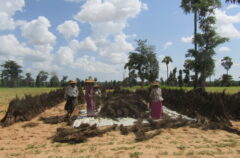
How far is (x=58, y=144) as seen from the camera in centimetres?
454

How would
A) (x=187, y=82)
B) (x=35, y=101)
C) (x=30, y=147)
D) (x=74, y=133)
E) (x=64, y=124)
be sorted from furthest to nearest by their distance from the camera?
(x=187, y=82)
(x=35, y=101)
(x=64, y=124)
(x=74, y=133)
(x=30, y=147)

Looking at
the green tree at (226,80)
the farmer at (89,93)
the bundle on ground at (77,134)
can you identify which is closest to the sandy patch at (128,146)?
the bundle on ground at (77,134)

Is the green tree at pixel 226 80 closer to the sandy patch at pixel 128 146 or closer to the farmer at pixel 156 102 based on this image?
the farmer at pixel 156 102

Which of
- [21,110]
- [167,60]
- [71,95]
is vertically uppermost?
[167,60]

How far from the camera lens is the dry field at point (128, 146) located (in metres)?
3.77

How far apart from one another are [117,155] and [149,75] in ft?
141

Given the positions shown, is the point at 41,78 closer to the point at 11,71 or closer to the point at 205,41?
the point at 11,71

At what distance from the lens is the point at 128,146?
13.9ft

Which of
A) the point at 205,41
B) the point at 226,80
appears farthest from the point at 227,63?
the point at 205,41

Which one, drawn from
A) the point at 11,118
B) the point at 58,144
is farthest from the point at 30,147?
the point at 11,118

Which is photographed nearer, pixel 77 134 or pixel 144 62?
pixel 77 134

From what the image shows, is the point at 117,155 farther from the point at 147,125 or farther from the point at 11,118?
the point at 11,118

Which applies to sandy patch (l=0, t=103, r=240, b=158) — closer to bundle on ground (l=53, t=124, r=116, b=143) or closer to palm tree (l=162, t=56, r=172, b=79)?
bundle on ground (l=53, t=124, r=116, b=143)

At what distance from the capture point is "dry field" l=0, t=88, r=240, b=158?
3.77 metres
